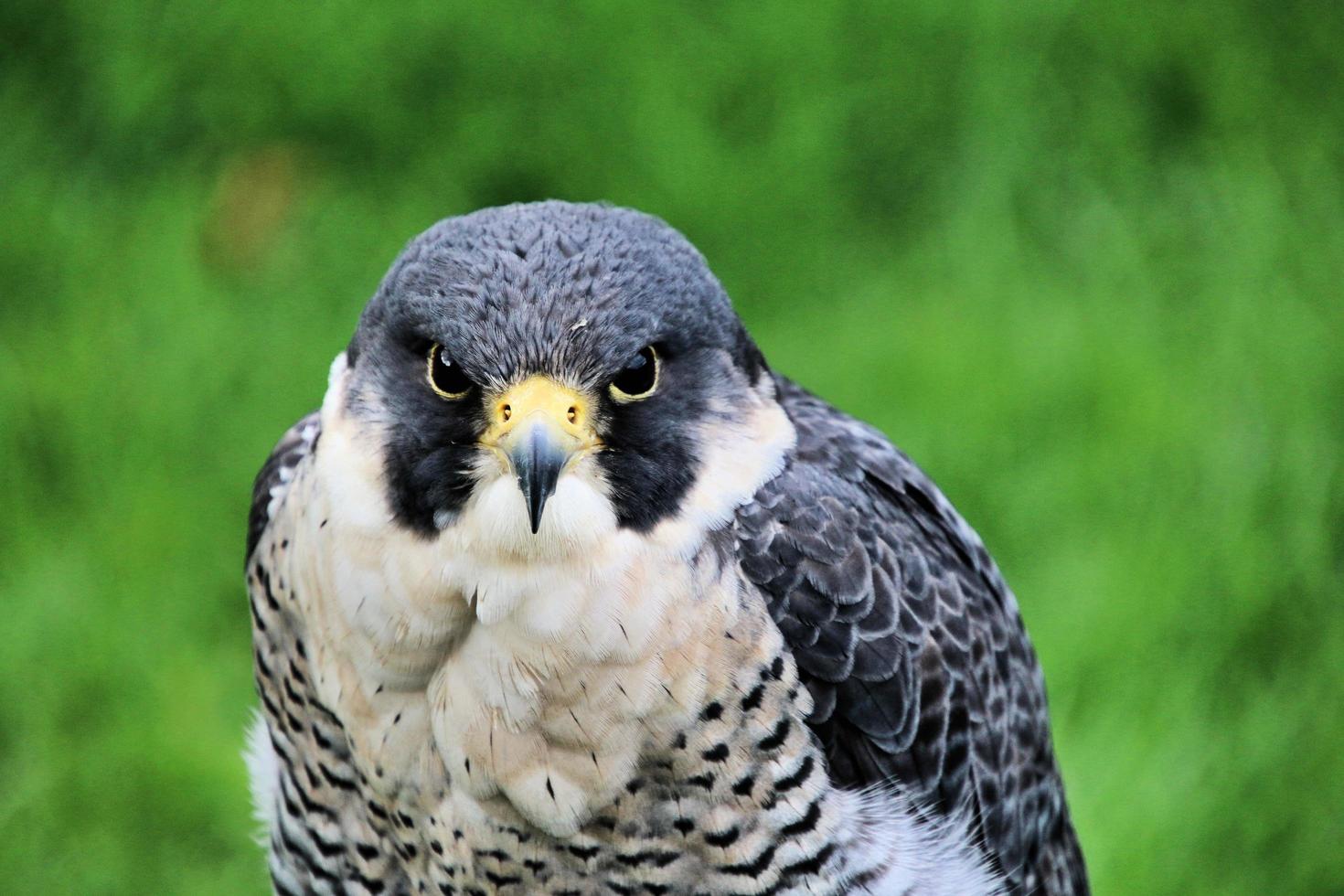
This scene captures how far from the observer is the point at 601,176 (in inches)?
227

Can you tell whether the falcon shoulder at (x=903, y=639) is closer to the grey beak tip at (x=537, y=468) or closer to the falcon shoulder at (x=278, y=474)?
the grey beak tip at (x=537, y=468)

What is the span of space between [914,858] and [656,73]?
358 centimetres

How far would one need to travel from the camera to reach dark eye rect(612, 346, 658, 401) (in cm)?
262

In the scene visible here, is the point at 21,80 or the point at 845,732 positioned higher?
the point at 21,80

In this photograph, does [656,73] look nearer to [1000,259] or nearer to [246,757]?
[1000,259]

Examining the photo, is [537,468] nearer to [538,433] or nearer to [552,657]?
[538,433]

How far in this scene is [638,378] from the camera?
8.68ft

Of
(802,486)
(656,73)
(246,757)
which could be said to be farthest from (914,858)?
(656,73)

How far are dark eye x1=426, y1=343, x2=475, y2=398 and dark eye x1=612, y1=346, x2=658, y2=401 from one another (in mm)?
244

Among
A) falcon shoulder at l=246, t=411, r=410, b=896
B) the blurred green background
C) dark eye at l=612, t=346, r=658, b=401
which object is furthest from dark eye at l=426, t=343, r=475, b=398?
the blurred green background

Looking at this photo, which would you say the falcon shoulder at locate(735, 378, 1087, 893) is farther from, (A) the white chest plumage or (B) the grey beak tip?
(B) the grey beak tip

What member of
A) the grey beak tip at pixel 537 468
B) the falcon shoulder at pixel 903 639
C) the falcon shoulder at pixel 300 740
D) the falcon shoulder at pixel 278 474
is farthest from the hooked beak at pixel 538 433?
the falcon shoulder at pixel 278 474

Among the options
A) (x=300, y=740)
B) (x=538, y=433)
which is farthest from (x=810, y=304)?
(x=538, y=433)

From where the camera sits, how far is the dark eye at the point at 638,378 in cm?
262
